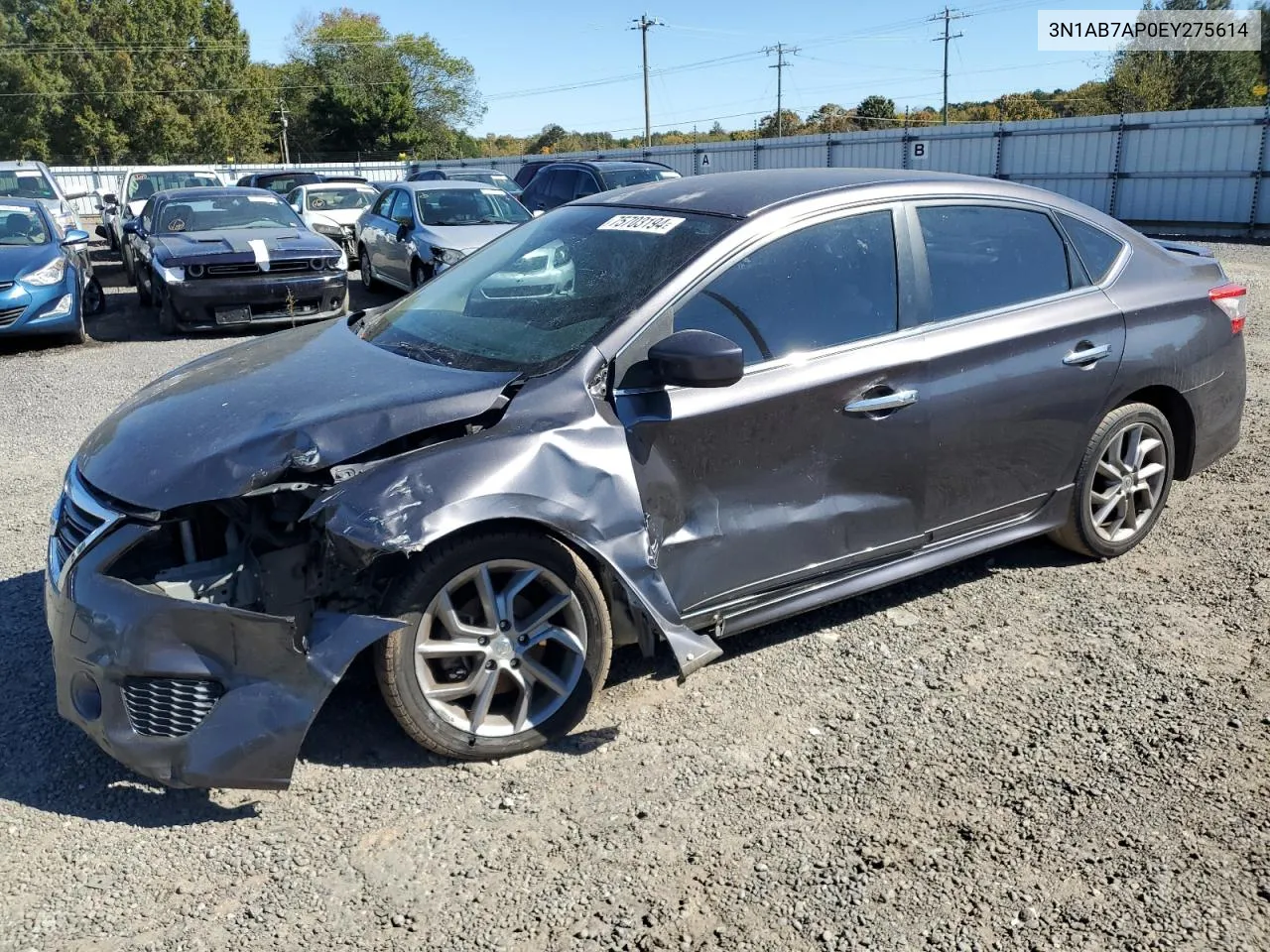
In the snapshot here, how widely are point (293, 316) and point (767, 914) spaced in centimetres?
931

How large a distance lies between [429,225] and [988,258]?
9061mm

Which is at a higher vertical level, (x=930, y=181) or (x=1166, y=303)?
(x=930, y=181)

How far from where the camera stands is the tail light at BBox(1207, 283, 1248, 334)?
4793 mm

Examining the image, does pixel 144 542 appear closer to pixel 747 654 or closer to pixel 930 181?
pixel 747 654

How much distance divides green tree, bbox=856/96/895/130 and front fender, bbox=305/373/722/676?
73.8 m

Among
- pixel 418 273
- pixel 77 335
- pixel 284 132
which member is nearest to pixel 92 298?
pixel 77 335

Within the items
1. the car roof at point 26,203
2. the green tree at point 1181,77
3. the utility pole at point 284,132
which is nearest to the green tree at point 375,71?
the utility pole at point 284,132

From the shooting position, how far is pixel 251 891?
2674mm

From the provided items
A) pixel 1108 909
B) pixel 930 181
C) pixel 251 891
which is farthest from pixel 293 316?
pixel 1108 909

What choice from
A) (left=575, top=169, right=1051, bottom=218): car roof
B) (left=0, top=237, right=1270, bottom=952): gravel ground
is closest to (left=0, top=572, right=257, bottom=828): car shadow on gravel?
(left=0, top=237, right=1270, bottom=952): gravel ground

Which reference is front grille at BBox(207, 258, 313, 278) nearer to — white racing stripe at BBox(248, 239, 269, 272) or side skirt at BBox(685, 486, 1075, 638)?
white racing stripe at BBox(248, 239, 269, 272)

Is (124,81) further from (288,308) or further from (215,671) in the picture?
(215,671)

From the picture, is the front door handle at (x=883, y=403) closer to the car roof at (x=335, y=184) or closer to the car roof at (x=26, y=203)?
the car roof at (x=26, y=203)

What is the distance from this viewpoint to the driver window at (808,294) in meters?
3.51
